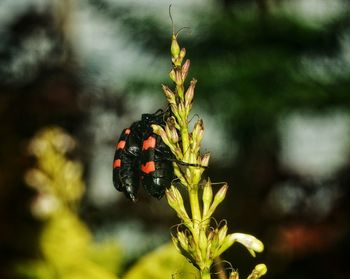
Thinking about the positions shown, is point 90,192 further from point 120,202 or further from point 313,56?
point 313,56

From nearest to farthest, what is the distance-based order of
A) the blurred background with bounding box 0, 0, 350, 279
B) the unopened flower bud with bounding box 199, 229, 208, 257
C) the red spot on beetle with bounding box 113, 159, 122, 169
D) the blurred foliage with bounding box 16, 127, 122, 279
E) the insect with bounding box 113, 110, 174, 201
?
1. the unopened flower bud with bounding box 199, 229, 208, 257
2. the insect with bounding box 113, 110, 174, 201
3. the red spot on beetle with bounding box 113, 159, 122, 169
4. the blurred foliage with bounding box 16, 127, 122, 279
5. the blurred background with bounding box 0, 0, 350, 279

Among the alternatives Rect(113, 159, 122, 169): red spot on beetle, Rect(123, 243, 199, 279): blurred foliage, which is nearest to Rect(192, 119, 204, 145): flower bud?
Rect(113, 159, 122, 169): red spot on beetle

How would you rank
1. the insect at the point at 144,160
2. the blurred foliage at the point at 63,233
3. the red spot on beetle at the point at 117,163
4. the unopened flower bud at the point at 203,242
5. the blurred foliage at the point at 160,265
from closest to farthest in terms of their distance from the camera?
the unopened flower bud at the point at 203,242, the insect at the point at 144,160, the red spot on beetle at the point at 117,163, the blurred foliage at the point at 160,265, the blurred foliage at the point at 63,233

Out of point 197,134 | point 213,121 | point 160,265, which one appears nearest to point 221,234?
point 197,134

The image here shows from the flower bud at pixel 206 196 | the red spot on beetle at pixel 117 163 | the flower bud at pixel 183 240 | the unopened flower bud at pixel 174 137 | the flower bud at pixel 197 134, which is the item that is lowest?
the flower bud at pixel 183 240

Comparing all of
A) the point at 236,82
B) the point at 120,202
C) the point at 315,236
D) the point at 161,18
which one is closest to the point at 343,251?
the point at 315,236

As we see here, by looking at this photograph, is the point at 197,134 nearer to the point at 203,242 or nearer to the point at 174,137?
the point at 174,137

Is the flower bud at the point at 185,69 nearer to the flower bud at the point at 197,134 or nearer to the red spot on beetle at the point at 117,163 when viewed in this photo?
the flower bud at the point at 197,134

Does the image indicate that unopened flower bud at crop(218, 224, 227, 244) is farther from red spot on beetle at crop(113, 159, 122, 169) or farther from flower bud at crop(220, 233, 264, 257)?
red spot on beetle at crop(113, 159, 122, 169)

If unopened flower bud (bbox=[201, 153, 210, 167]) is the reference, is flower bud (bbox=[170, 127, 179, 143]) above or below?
above

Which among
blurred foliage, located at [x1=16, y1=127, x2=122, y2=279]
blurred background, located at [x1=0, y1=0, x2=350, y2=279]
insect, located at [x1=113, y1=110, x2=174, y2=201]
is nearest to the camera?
insect, located at [x1=113, y1=110, x2=174, y2=201]

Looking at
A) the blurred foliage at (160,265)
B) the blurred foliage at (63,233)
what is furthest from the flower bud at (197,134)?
the blurred foliage at (63,233)
